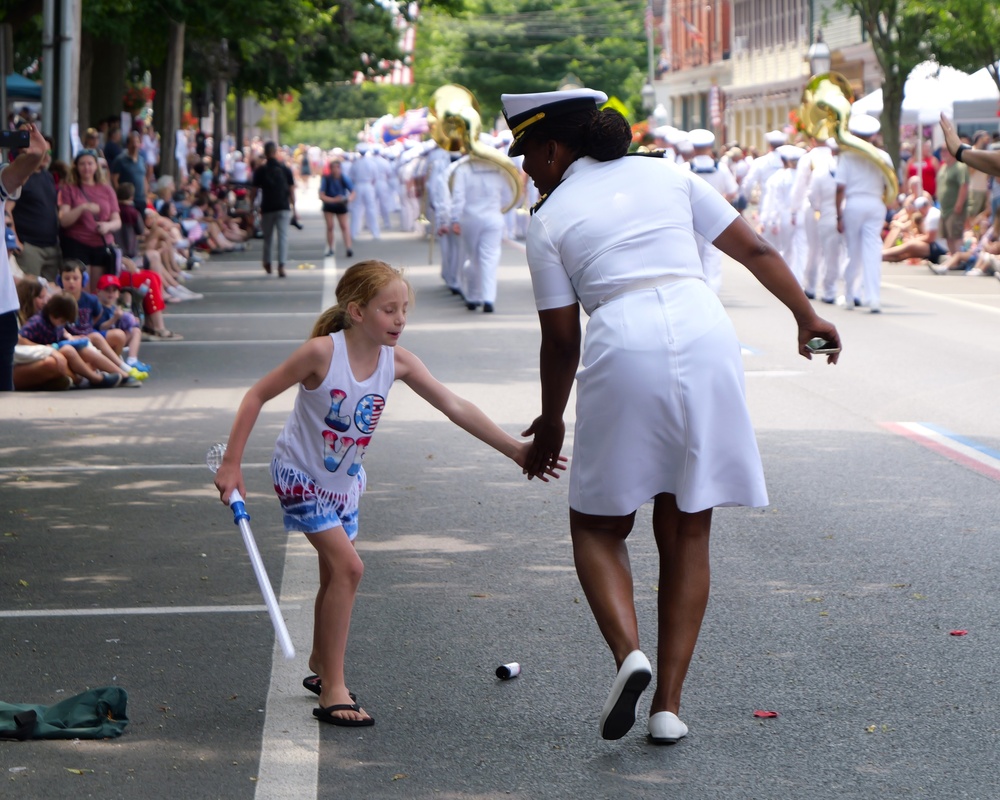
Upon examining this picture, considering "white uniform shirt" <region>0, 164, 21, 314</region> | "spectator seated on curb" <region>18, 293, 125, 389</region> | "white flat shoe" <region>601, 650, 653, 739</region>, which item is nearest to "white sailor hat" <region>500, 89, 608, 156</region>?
"white flat shoe" <region>601, 650, 653, 739</region>

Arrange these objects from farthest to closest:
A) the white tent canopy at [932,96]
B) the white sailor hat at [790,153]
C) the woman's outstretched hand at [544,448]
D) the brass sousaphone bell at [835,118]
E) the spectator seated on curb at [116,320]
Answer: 1. the white tent canopy at [932,96]
2. the white sailor hat at [790,153]
3. the brass sousaphone bell at [835,118]
4. the spectator seated on curb at [116,320]
5. the woman's outstretched hand at [544,448]

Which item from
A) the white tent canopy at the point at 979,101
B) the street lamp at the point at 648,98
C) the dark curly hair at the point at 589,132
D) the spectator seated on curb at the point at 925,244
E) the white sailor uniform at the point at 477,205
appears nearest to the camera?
the dark curly hair at the point at 589,132

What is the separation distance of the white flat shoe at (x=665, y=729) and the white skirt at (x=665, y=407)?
0.57 m

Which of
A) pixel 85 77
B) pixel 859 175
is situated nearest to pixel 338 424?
pixel 859 175

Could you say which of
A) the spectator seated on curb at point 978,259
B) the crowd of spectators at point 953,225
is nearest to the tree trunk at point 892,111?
the crowd of spectators at point 953,225

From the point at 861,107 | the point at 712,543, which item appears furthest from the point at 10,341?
the point at 861,107

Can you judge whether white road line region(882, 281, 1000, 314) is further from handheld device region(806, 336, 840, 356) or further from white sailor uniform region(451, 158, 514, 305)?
handheld device region(806, 336, 840, 356)

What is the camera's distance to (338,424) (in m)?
5.02

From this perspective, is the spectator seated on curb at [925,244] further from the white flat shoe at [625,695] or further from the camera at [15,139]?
the white flat shoe at [625,695]

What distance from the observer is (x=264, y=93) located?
167 ft

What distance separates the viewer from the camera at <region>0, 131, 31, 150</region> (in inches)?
339

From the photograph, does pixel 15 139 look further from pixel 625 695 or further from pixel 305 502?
pixel 625 695

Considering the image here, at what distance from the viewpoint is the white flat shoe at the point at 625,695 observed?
4492 mm

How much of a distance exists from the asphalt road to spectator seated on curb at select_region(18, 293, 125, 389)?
3.14ft
